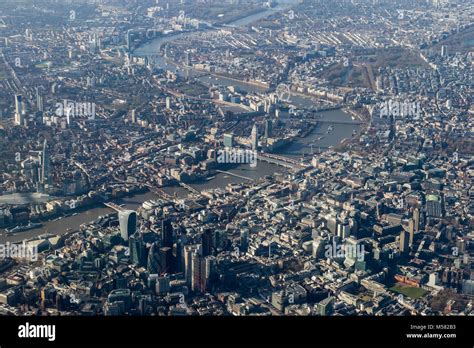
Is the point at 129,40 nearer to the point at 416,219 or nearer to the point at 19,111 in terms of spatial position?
the point at 19,111

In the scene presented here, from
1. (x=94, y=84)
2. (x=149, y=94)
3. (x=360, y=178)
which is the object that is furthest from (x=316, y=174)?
(x=94, y=84)

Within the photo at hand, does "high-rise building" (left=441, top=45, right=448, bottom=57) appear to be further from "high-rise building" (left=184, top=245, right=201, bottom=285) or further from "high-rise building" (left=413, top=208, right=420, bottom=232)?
"high-rise building" (left=184, top=245, right=201, bottom=285)

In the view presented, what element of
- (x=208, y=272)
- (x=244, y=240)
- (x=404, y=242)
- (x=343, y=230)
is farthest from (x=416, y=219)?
(x=208, y=272)

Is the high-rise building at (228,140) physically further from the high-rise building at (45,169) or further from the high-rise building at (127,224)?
the high-rise building at (127,224)

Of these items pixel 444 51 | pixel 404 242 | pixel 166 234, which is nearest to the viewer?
pixel 166 234

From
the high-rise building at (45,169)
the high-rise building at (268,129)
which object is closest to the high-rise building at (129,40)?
the high-rise building at (268,129)
